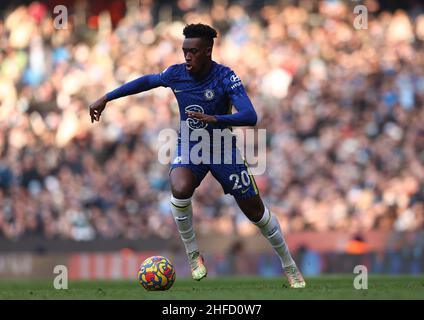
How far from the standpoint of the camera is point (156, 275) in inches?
474

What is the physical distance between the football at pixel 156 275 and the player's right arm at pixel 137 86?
1.69 meters

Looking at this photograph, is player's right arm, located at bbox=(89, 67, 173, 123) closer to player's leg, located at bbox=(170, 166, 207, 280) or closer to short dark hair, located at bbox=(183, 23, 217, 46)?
short dark hair, located at bbox=(183, 23, 217, 46)

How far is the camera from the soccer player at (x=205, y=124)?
12.1 m

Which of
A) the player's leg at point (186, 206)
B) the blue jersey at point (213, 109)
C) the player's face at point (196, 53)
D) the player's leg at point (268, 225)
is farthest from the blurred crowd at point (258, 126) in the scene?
the player's face at point (196, 53)

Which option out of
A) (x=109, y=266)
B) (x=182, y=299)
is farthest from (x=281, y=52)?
Answer: (x=182, y=299)

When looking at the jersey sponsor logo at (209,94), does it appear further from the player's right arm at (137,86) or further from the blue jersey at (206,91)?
the player's right arm at (137,86)

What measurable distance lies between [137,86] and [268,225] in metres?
2.05

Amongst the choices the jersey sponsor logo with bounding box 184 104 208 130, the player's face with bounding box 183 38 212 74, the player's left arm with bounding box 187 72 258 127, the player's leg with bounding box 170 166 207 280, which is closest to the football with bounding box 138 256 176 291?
the player's leg with bounding box 170 166 207 280

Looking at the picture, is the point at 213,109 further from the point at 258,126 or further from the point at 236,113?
the point at 258,126

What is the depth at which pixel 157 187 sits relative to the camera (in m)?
24.2

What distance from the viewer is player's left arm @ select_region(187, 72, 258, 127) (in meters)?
11.5

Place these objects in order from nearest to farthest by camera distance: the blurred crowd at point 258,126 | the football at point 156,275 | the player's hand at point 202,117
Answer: the player's hand at point 202,117 < the football at point 156,275 < the blurred crowd at point 258,126

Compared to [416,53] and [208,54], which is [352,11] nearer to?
[416,53]

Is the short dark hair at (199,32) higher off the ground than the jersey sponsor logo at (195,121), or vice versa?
the short dark hair at (199,32)
